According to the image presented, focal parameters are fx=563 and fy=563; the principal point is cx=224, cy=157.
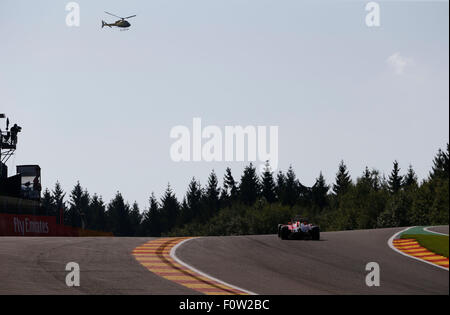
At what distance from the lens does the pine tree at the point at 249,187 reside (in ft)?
441

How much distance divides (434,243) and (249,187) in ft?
374

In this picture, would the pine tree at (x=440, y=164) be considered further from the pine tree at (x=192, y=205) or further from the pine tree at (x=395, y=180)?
the pine tree at (x=192, y=205)

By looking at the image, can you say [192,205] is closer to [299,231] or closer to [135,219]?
[135,219]

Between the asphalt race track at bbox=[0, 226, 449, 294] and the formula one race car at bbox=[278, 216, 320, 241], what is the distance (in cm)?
203

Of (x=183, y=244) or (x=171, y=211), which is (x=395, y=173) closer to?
(x=171, y=211)

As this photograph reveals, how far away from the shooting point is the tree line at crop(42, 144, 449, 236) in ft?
273

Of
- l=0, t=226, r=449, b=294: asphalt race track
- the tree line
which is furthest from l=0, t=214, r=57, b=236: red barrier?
the tree line

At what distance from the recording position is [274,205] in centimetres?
12044

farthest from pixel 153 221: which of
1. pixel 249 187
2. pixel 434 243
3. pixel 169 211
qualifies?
pixel 434 243

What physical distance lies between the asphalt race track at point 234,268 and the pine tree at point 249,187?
112 meters

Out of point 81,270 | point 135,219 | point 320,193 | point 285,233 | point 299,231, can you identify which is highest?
point 81,270

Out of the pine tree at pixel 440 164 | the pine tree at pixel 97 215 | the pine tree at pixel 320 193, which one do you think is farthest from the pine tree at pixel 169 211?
the pine tree at pixel 440 164
